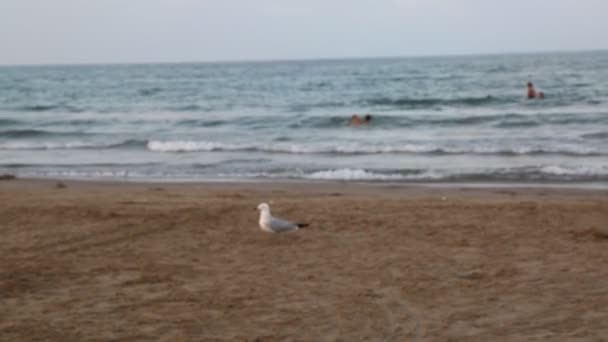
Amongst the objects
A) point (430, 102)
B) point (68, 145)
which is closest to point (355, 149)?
point (68, 145)

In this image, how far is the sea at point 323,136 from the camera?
15.0 m

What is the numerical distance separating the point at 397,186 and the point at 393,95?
25.1 m

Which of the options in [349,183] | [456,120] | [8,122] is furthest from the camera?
[8,122]

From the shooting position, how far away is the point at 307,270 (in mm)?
6719

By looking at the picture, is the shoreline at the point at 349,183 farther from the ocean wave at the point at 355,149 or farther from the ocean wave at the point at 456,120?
the ocean wave at the point at 456,120

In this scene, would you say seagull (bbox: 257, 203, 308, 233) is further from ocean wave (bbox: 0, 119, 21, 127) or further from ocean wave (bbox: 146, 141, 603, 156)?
ocean wave (bbox: 0, 119, 21, 127)

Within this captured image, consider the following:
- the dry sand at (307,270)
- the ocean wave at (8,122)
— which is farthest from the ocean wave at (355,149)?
the ocean wave at (8,122)

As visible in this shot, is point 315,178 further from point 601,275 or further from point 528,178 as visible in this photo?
point 601,275

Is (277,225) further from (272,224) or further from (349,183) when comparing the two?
(349,183)

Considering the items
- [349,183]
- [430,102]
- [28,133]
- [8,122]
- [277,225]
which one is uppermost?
[8,122]

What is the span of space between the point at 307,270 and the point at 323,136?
15.7m

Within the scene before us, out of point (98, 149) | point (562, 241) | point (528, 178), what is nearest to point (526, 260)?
point (562, 241)

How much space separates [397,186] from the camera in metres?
12.8

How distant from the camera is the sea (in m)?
15.0
